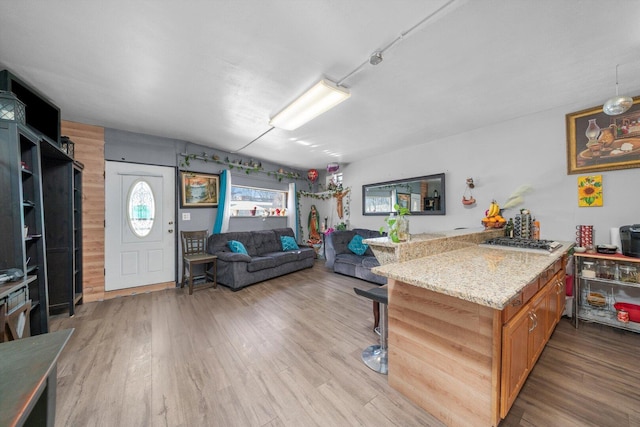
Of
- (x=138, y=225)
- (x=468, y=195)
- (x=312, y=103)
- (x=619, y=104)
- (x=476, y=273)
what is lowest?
(x=476, y=273)

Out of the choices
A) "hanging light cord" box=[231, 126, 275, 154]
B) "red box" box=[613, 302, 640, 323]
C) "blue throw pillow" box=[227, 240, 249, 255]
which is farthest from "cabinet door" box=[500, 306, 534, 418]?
"blue throw pillow" box=[227, 240, 249, 255]

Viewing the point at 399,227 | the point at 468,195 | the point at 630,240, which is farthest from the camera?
the point at 468,195

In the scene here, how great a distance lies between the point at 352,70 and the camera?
199 cm

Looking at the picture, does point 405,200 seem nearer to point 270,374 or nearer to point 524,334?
point 524,334

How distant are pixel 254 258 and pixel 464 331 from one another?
11.3 ft

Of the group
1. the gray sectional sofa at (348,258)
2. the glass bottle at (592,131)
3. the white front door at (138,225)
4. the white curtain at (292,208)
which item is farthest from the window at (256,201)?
the glass bottle at (592,131)

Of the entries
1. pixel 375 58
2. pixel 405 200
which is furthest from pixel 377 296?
pixel 405 200

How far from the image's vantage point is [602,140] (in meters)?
2.45

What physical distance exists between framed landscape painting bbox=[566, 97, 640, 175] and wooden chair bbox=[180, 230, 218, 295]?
506cm

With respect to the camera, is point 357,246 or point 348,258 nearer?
point 348,258

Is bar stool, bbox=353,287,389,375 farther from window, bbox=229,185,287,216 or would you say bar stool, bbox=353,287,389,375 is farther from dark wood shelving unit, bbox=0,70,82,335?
window, bbox=229,185,287,216

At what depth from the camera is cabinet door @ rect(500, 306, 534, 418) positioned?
117cm

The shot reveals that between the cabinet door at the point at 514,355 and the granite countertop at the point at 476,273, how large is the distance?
9.5 inches

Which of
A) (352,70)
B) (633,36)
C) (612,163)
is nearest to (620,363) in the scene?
(612,163)
